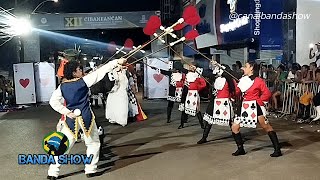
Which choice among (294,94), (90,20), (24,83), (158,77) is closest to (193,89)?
(294,94)

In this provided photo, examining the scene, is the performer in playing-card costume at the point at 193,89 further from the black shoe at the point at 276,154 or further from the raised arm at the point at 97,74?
the raised arm at the point at 97,74

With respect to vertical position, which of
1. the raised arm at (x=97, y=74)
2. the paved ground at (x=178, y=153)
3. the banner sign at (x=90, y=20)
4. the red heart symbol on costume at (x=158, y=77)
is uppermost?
the banner sign at (x=90, y=20)

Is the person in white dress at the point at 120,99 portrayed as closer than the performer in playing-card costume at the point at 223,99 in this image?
No

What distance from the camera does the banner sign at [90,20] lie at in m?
22.6

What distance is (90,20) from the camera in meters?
22.9

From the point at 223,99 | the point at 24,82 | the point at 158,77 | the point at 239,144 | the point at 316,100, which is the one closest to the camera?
the point at 239,144

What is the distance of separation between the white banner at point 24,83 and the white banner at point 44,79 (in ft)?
1.31

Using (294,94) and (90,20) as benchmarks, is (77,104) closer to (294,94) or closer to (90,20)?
(294,94)

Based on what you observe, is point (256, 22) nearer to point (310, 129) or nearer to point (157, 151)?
point (310, 129)

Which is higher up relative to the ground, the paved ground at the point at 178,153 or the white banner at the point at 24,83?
the white banner at the point at 24,83

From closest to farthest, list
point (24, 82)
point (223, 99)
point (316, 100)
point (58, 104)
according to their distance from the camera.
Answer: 1. point (58, 104)
2. point (223, 99)
3. point (316, 100)
4. point (24, 82)

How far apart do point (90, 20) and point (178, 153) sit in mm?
16524

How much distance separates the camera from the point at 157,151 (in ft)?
25.9

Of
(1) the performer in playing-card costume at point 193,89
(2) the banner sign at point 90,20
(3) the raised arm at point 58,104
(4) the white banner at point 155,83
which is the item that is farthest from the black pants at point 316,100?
(2) the banner sign at point 90,20
